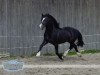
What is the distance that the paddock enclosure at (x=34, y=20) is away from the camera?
53.4ft

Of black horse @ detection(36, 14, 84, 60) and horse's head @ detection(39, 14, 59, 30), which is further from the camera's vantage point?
black horse @ detection(36, 14, 84, 60)

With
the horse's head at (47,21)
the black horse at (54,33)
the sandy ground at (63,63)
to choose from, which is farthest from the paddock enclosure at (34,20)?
the horse's head at (47,21)

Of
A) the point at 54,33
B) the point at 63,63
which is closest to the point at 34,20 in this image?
the point at 54,33

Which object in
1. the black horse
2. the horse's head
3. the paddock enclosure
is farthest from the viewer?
the paddock enclosure

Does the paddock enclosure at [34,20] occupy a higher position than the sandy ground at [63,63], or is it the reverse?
the paddock enclosure at [34,20]

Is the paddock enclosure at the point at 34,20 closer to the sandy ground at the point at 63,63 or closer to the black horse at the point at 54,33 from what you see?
the sandy ground at the point at 63,63

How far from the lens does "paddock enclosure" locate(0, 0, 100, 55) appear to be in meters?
16.3

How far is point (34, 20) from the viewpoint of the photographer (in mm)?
16734

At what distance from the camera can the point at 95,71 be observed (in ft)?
42.4

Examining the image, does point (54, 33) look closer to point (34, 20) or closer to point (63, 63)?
point (63, 63)

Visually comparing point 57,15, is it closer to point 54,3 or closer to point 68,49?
point 54,3

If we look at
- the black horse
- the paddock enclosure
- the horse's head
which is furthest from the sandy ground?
the horse's head

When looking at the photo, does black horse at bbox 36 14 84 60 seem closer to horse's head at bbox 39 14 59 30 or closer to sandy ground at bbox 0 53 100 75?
horse's head at bbox 39 14 59 30

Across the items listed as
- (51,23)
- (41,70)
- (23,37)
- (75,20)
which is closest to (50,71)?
(41,70)
